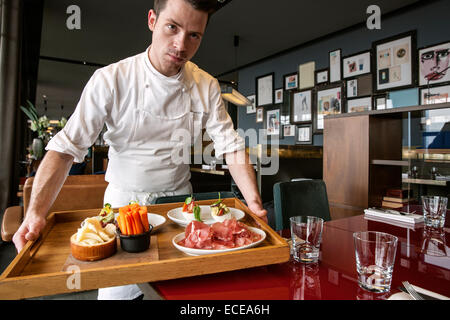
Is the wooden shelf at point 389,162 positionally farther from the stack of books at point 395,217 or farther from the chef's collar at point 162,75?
the chef's collar at point 162,75

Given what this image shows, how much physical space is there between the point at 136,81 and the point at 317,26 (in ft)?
12.6

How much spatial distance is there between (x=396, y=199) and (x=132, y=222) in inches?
81.9

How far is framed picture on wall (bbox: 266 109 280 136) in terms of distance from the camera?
18.5 ft

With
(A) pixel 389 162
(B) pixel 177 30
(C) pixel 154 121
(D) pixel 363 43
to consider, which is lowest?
(A) pixel 389 162

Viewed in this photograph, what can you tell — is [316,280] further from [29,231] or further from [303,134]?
[303,134]

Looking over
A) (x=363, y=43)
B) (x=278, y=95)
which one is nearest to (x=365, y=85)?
(x=363, y=43)

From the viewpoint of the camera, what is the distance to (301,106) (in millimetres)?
5102

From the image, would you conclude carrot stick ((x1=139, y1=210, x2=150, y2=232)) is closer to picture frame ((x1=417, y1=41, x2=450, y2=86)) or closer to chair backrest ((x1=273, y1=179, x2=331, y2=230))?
chair backrest ((x1=273, y1=179, x2=331, y2=230))

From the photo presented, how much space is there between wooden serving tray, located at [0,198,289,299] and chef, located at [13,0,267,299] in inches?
10.0

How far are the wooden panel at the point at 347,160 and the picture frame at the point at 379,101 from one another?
6.20ft

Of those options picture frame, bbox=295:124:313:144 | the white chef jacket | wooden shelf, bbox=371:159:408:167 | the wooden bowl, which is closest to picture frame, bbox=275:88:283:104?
picture frame, bbox=295:124:313:144
